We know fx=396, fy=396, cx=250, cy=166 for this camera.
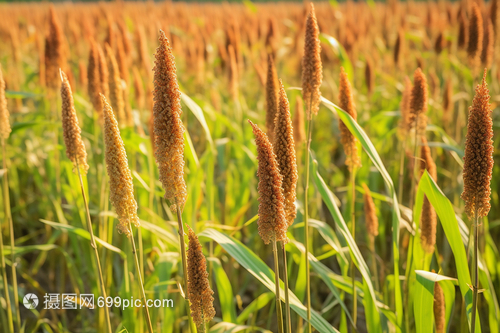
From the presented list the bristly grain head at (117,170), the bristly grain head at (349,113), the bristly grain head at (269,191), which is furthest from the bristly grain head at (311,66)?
the bristly grain head at (117,170)

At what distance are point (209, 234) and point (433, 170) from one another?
1233 millimetres

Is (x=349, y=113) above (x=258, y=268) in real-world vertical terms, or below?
above

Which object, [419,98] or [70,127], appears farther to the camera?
[419,98]

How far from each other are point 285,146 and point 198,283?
51cm

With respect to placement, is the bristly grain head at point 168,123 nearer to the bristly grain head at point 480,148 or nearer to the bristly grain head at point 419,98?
the bristly grain head at point 480,148

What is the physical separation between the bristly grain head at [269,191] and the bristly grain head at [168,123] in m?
0.23

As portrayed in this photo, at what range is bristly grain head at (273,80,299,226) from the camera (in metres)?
1.25

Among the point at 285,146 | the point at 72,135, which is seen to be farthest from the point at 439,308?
the point at 72,135

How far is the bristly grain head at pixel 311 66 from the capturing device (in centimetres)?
154

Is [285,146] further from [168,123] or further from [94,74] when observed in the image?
[94,74]

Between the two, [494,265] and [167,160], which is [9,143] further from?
[494,265]

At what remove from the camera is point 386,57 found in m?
7.10

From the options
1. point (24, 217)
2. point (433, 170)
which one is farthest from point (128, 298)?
point (24, 217)

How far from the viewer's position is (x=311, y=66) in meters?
1.57
